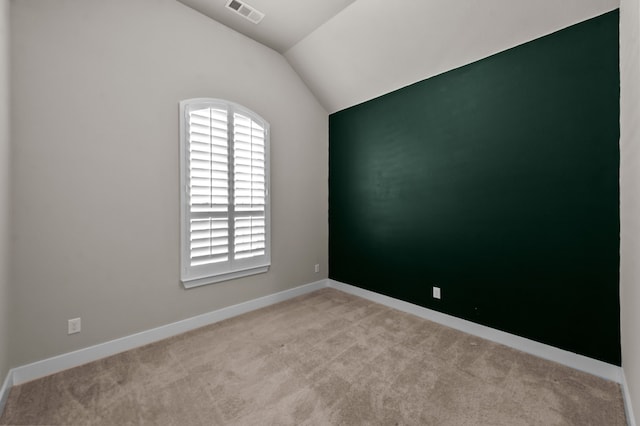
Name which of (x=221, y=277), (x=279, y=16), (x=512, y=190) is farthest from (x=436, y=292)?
(x=279, y=16)

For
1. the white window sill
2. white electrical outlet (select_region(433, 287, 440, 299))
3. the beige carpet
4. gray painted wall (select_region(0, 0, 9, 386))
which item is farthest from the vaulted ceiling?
the beige carpet

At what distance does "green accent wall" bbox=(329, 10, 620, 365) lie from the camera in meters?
1.91

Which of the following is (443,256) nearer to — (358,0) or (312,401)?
Answer: (312,401)

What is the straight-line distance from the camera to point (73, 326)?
6.64 feet

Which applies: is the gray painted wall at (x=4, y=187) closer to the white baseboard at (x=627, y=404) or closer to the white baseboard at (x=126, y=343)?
the white baseboard at (x=126, y=343)

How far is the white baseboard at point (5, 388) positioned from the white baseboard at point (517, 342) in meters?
3.11

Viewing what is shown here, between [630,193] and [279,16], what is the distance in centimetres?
313

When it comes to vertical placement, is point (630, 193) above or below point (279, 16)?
below

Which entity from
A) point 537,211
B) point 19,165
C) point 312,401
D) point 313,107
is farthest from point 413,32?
point 19,165

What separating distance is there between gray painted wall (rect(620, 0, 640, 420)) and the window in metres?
2.86

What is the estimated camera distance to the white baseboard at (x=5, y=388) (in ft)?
5.19

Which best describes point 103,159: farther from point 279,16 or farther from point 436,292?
point 436,292

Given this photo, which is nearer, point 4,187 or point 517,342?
point 4,187

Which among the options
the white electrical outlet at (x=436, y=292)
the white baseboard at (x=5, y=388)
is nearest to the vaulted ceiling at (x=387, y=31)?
the white electrical outlet at (x=436, y=292)
